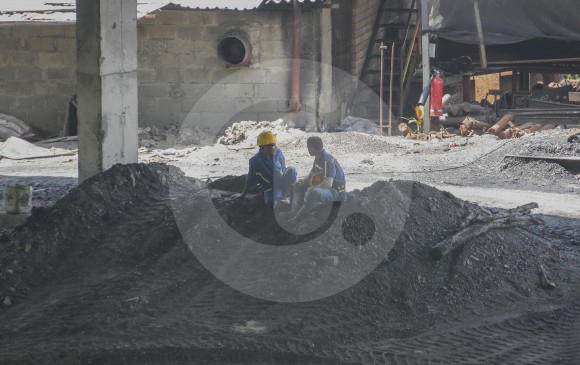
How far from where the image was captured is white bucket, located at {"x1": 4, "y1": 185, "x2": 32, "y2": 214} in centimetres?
1080

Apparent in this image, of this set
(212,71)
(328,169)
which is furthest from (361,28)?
(328,169)

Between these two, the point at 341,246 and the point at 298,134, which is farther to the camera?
the point at 298,134

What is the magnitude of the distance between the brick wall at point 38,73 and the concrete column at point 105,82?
7.04 m

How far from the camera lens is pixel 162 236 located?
913cm

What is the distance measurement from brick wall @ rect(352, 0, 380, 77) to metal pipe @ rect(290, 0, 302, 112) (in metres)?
3.09

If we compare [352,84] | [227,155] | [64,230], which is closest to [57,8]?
[227,155]

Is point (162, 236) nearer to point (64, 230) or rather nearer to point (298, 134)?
point (64, 230)

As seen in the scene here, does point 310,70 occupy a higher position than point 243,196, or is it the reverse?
point 310,70

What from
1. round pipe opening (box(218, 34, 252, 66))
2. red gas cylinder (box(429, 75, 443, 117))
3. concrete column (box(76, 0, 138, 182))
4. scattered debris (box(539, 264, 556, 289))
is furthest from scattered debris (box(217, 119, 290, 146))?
scattered debris (box(539, 264, 556, 289))

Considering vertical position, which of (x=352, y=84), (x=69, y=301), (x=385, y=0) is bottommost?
(x=69, y=301)

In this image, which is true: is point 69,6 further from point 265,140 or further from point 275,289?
point 275,289

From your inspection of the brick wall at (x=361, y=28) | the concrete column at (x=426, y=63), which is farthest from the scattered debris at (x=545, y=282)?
the brick wall at (x=361, y=28)

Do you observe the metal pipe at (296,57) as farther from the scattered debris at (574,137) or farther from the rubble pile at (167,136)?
the scattered debris at (574,137)

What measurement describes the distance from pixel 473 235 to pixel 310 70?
10.6 meters
